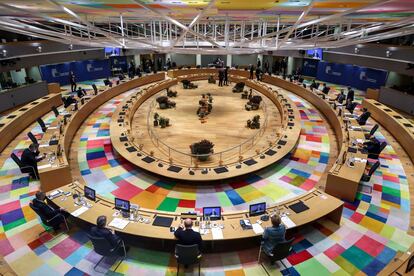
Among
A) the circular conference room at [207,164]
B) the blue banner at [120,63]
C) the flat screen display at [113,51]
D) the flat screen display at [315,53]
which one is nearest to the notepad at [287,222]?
the circular conference room at [207,164]

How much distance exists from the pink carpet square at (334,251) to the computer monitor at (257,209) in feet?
6.24

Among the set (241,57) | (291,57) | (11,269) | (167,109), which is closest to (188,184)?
(11,269)

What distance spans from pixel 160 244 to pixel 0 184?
7003 mm

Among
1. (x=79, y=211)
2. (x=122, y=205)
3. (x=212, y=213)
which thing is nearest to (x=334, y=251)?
(x=212, y=213)

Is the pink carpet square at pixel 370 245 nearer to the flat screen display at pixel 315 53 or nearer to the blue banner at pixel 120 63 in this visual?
→ the flat screen display at pixel 315 53

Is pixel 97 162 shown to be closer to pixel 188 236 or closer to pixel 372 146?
pixel 188 236

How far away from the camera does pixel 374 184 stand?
1010 cm

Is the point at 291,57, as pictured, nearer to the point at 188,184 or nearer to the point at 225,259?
the point at 188,184

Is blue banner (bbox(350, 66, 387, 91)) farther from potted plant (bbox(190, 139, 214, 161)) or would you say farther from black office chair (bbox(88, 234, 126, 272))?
black office chair (bbox(88, 234, 126, 272))

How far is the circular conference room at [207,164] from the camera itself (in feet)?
21.6

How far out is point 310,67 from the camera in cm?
2792

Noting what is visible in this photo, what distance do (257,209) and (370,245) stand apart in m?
3.17

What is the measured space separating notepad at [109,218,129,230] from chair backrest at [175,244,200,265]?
62.9 inches

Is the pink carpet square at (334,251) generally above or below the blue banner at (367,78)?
below
